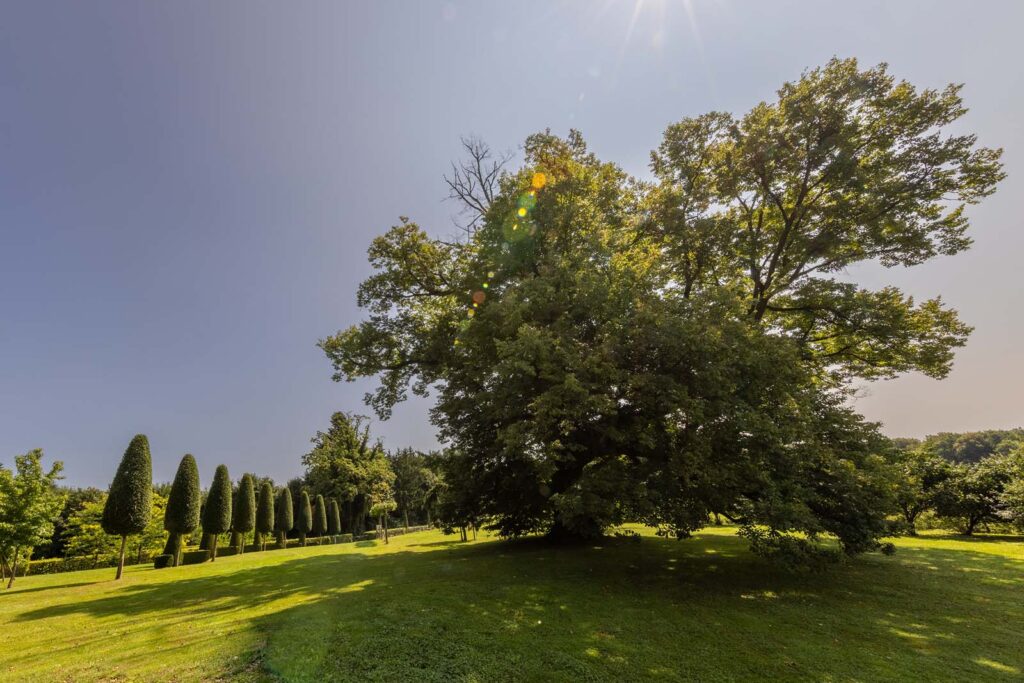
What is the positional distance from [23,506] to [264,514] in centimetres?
1988

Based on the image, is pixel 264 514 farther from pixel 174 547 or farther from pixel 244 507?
pixel 174 547

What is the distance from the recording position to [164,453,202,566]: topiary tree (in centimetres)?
1911

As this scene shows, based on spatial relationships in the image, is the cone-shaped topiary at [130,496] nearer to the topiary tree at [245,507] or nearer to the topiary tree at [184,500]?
the topiary tree at [184,500]

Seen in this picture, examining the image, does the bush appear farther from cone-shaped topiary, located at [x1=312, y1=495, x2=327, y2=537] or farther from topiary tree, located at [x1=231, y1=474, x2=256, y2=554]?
cone-shaped topiary, located at [x1=312, y1=495, x2=327, y2=537]

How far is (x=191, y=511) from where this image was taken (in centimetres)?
1927

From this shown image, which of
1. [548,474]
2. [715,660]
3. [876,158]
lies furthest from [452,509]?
[876,158]

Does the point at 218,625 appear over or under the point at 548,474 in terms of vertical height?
under

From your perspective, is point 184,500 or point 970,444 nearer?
point 184,500

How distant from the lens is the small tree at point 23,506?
42.3ft

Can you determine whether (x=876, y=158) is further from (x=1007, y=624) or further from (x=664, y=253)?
(x=1007, y=624)

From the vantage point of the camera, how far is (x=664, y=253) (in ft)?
61.4

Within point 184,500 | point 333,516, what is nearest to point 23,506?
point 184,500

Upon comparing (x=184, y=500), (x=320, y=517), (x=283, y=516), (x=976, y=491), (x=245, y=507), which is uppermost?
(x=184, y=500)

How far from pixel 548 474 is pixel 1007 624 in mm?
8210
